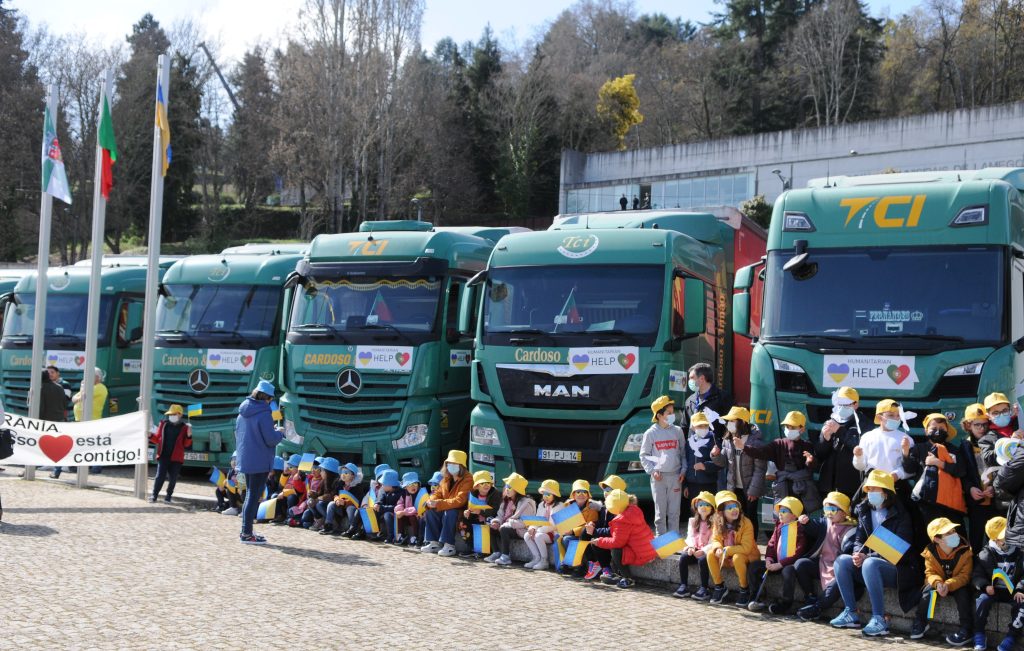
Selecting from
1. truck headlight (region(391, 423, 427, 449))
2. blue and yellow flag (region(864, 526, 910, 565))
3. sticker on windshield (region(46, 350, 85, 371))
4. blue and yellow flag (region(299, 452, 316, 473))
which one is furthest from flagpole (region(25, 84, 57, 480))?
blue and yellow flag (region(864, 526, 910, 565))

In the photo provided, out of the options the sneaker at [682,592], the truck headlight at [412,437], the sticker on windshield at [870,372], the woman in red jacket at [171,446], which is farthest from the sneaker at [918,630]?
the woman in red jacket at [171,446]

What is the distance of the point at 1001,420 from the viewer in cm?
919

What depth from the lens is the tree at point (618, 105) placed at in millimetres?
60906

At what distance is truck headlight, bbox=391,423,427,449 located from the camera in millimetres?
13930

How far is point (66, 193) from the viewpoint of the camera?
18594 mm

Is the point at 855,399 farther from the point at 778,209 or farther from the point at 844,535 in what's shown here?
the point at 778,209

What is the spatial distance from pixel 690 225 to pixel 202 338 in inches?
302

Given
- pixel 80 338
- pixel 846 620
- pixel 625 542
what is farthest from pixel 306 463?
pixel 80 338

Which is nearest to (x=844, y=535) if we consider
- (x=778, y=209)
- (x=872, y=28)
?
(x=778, y=209)

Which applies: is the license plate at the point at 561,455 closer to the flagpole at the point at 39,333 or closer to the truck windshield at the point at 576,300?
the truck windshield at the point at 576,300

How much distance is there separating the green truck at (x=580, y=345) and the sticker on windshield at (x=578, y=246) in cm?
1

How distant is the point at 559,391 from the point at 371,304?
339 centimetres

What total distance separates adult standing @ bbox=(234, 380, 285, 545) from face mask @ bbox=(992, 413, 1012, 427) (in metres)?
7.35

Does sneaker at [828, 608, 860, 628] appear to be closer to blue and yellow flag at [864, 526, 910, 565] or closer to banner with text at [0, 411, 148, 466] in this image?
blue and yellow flag at [864, 526, 910, 565]
